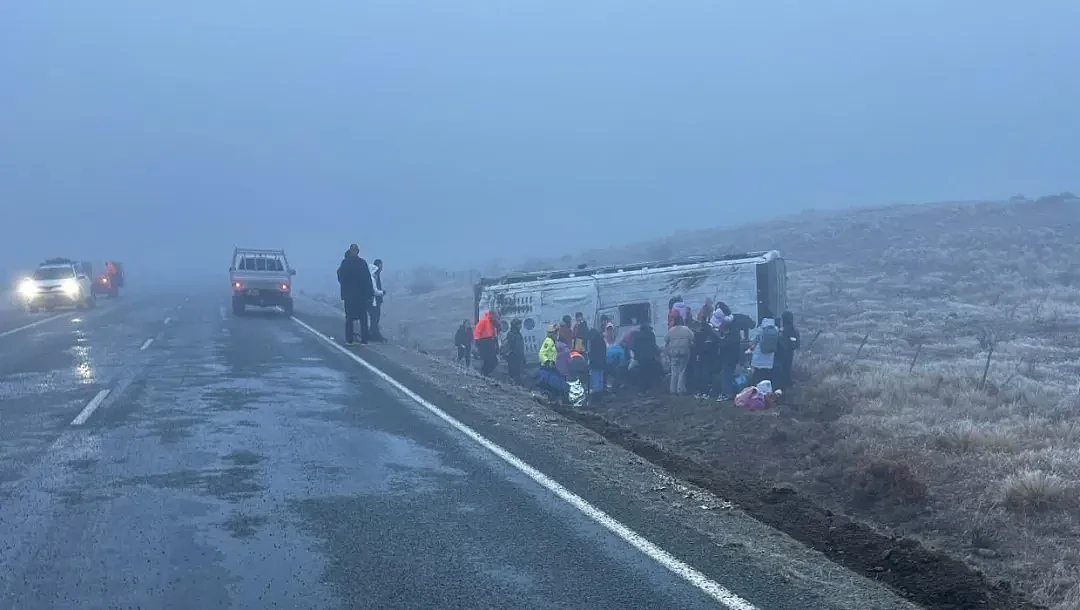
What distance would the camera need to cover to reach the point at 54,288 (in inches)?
1442

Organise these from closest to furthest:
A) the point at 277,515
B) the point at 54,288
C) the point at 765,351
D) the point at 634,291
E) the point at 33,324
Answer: the point at 277,515, the point at 765,351, the point at 634,291, the point at 33,324, the point at 54,288

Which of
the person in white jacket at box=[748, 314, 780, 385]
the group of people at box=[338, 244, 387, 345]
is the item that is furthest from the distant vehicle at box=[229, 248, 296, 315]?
the person in white jacket at box=[748, 314, 780, 385]

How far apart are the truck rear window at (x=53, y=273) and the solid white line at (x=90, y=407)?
85.2ft

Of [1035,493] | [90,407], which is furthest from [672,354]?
[90,407]

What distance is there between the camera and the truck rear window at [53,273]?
3703 centimetres

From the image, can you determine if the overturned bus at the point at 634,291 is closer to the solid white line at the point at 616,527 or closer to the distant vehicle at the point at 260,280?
the solid white line at the point at 616,527

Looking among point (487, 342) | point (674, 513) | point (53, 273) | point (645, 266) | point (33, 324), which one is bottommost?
point (674, 513)

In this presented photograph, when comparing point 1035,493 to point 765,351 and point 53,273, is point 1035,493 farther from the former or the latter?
point 53,273

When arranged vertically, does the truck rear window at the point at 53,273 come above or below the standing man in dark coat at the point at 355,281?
above

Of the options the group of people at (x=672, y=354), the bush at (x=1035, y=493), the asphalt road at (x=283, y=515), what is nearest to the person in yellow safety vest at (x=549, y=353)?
the group of people at (x=672, y=354)

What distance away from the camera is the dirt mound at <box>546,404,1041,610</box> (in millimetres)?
6293

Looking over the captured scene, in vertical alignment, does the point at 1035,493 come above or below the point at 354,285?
below

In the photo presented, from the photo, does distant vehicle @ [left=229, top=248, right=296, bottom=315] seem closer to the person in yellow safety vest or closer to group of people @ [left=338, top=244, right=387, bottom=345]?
group of people @ [left=338, top=244, right=387, bottom=345]

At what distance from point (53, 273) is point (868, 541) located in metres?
36.3
